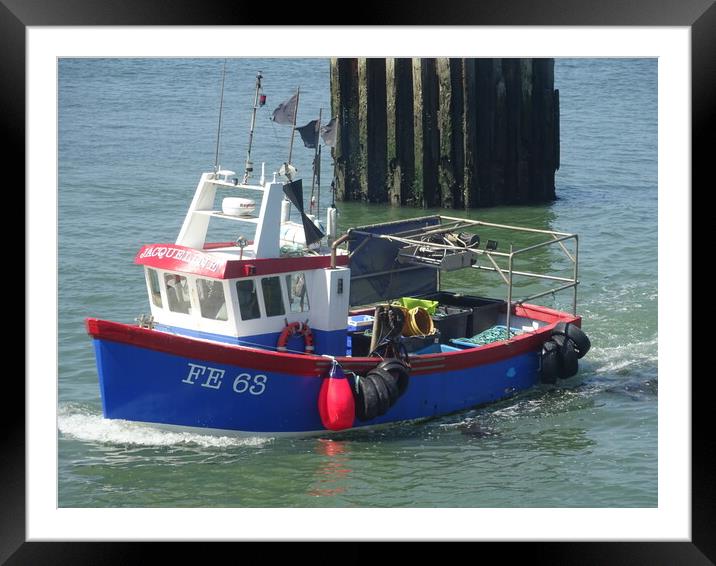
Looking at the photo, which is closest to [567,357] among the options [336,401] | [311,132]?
[336,401]

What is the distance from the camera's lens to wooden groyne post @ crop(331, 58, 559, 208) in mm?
31109

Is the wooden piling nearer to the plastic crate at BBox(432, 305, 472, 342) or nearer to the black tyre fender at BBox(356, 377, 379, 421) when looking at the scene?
the plastic crate at BBox(432, 305, 472, 342)

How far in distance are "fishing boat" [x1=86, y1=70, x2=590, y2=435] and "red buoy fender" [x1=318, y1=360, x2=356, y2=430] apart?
0.02 meters

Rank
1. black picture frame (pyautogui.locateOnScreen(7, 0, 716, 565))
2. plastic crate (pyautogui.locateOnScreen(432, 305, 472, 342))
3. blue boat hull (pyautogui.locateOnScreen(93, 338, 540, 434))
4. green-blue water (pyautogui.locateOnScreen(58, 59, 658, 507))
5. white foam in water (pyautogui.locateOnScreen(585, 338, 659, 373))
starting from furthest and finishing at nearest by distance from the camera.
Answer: white foam in water (pyautogui.locateOnScreen(585, 338, 659, 373))
plastic crate (pyautogui.locateOnScreen(432, 305, 472, 342))
green-blue water (pyautogui.locateOnScreen(58, 59, 658, 507))
blue boat hull (pyautogui.locateOnScreen(93, 338, 540, 434))
black picture frame (pyautogui.locateOnScreen(7, 0, 716, 565))

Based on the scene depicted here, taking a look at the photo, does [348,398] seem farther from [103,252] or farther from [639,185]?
[639,185]

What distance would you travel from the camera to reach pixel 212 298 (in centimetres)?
1722

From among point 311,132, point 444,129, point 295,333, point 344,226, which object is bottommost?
point 295,333

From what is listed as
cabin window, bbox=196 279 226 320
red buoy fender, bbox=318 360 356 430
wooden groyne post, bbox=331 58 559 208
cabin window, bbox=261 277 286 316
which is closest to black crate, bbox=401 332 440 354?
red buoy fender, bbox=318 360 356 430

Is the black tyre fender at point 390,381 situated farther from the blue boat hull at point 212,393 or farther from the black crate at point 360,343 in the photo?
the black crate at point 360,343

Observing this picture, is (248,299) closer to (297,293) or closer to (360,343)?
(297,293)

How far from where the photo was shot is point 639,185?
1463 inches

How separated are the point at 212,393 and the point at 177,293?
1674 mm
